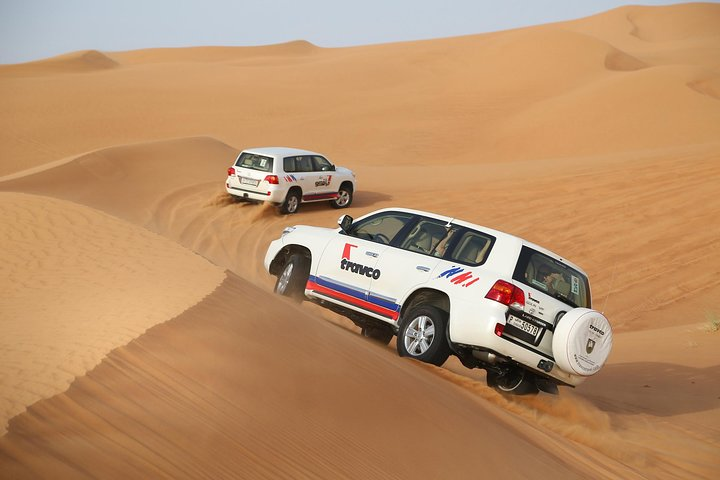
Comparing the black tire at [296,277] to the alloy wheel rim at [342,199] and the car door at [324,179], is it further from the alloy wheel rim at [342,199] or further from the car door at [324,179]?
the alloy wheel rim at [342,199]

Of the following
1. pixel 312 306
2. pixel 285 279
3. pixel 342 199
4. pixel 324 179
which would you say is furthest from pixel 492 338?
pixel 342 199

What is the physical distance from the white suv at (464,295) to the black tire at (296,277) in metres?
0.02

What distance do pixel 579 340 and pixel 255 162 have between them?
14564mm

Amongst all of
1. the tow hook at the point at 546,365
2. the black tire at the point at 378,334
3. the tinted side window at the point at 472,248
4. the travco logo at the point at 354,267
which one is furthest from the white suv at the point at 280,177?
the tow hook at the point at 546,365

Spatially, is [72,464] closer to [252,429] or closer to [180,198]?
[252,429]

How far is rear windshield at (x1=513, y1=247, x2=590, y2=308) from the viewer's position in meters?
8.88

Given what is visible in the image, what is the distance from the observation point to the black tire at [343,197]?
23984 mm

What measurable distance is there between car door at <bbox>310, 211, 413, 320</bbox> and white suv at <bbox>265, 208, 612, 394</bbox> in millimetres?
12

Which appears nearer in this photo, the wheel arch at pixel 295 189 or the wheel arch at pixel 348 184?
the wheel arch at pixel 295 189

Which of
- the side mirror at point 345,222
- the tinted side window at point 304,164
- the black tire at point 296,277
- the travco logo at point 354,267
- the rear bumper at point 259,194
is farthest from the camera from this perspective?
the tinted side window at point 304,164

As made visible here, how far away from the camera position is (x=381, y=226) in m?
10.5

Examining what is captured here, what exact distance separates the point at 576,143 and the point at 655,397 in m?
30.7

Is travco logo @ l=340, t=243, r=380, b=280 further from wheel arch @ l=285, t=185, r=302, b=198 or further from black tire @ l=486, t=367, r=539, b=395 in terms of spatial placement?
wheel arch @ l=285, t=185, r=302, b=198

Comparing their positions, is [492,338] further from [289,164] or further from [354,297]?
[289,164]
